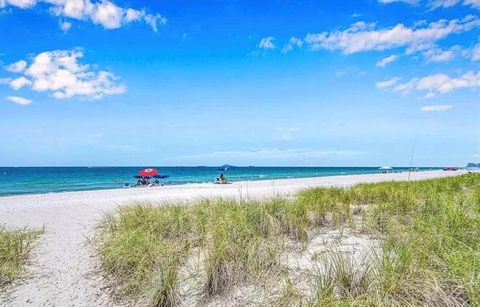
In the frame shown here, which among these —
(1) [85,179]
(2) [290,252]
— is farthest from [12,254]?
(1) [85,179]

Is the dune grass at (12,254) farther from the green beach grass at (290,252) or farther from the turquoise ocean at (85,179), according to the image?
the turquoise ocean at (85,179)

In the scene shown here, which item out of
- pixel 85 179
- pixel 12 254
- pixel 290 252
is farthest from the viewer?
pixel 85 179

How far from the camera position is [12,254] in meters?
5.61

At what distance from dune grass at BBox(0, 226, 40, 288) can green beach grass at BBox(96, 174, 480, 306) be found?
3.65 ft

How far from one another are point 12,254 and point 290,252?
4162 mm

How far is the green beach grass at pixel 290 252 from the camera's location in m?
3.61

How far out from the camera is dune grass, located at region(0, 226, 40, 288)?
5062 millimetres

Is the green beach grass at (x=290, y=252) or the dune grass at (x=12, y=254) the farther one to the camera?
the dune grass at (x=12, y=254)

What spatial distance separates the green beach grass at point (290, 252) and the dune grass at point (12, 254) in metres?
1.11

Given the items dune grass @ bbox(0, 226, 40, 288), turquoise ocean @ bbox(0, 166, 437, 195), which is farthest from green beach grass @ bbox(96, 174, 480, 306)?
turquoise ocean @ bbox(0, 166, 437, 195)

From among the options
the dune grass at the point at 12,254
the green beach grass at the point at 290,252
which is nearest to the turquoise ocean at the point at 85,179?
the dune grass at the point at 12,254

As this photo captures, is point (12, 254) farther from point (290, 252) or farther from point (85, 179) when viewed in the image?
point (85, 179)

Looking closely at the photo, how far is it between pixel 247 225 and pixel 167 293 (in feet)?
6.26

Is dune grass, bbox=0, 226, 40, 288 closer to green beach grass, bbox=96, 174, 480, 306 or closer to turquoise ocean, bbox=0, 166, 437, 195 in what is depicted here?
green beach grass, bbox=96, 174, 480, 306
